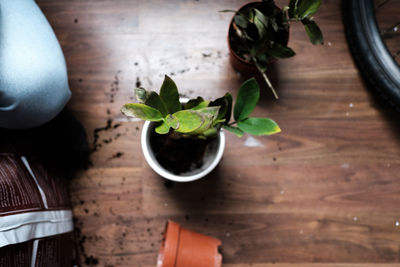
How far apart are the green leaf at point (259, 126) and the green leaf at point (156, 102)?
18cm

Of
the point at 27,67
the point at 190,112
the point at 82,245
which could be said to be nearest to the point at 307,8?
the point at 190,112

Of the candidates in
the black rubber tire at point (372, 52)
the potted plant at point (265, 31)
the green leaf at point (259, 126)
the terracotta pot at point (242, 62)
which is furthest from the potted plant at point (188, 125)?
the black rubber tire at point (372, 52)

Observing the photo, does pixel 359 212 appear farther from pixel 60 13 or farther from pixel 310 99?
pixel 60 13

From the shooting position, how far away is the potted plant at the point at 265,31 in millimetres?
688

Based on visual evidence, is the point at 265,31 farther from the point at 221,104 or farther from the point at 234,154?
the point at 234,154

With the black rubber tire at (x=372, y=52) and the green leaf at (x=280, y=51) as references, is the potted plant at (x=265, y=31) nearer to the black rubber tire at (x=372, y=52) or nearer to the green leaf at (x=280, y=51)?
the green leaf at (x=280, y=51)

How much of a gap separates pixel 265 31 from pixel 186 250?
1.95 ft

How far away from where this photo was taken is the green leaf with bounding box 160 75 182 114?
20.9 inches

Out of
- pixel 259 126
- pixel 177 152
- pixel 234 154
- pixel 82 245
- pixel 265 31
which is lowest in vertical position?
pixel 82 245

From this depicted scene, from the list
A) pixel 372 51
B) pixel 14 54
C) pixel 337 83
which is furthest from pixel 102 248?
pixel 372 51

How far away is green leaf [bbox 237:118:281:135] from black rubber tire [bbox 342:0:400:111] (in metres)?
0.55

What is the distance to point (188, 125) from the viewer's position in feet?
1.61

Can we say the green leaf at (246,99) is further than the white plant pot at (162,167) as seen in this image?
No

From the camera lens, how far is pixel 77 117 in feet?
3.24
